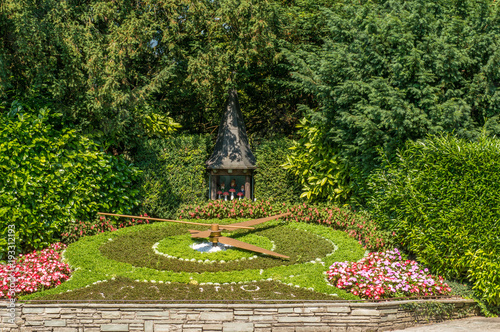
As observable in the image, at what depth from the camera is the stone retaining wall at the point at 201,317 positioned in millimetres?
7484

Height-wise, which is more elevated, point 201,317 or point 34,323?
point 201,317

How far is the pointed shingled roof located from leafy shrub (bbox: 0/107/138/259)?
14.7ft

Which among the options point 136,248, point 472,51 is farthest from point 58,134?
point 472,51

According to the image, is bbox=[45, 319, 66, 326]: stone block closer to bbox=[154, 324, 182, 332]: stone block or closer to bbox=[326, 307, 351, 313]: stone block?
bbox=[154, 324, 182, 332]: stone block

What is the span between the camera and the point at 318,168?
591 inches

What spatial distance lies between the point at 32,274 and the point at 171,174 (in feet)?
22.7

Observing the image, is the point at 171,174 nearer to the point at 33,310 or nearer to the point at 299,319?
the point at 33,310

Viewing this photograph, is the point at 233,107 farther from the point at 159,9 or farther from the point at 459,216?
the point at 459,216

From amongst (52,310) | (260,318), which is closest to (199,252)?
(260,318)

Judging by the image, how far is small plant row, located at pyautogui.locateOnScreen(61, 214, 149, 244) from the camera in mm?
11477

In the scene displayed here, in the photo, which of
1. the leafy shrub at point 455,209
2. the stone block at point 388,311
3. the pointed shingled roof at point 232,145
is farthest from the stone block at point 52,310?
A: the pointed shingled roof at point 232,145

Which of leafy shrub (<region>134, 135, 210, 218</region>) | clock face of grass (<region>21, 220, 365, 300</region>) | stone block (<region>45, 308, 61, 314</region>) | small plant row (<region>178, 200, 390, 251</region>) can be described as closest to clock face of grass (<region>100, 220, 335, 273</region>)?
clock face of grass (<region>21, 220, 365, 300</region>)

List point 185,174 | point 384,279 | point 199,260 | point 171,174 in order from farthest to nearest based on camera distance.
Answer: point 185,174 → point 171,174 → point 199,260 → point 384,279

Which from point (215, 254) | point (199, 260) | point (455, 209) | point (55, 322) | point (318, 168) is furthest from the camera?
point (318, 168)
